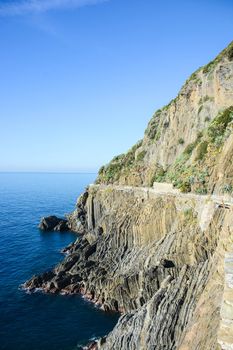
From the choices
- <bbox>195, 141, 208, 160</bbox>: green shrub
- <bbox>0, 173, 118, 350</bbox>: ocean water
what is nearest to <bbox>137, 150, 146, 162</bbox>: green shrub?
<bbox>195, 141, 208, 160</bbox>: green shrub

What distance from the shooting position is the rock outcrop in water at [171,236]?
29359 mm

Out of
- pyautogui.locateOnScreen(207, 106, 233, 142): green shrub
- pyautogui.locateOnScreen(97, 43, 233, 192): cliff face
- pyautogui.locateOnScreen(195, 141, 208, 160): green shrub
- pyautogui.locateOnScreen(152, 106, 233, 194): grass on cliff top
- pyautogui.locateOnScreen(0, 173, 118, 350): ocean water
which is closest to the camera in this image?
pyautogui.locateOnScreen(0, 173, 118, 350): ocean water

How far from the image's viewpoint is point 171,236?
46.2 m

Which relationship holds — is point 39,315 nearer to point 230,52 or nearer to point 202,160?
point 202,160

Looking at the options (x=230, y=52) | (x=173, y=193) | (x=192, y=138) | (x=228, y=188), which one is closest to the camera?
(x=228, y=188)

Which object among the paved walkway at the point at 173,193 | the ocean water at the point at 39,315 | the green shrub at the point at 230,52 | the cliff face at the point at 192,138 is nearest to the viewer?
the paved walkway at the point at 173,193

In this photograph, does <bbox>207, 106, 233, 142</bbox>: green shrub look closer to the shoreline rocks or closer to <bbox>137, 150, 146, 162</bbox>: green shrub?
<bbox>137, 150, 146, 162</bbox>: green shrub

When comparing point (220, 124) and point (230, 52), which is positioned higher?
point (230, 52)

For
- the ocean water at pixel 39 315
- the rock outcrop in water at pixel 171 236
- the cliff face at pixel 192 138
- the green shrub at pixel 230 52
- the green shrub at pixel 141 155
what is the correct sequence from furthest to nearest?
the green shrub at pixel 141 155, the green shrub at pixel 230 52, the cliff face at pixel 192 138, the ocean water at pixel 39 315, the rock outcrop in water at pixel 171 236

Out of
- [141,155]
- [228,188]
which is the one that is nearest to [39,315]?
[228,188]

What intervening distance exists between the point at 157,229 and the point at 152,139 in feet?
115

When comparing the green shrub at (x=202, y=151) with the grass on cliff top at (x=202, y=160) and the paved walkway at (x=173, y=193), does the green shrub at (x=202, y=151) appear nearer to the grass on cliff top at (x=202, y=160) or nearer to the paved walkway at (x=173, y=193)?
the grass on cliff top at (x=202, y=160)

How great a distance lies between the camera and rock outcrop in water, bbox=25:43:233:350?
96.3 feet

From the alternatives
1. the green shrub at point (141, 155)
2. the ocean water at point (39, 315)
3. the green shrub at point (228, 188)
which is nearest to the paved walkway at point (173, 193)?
the green shrub at point (228, 188)
